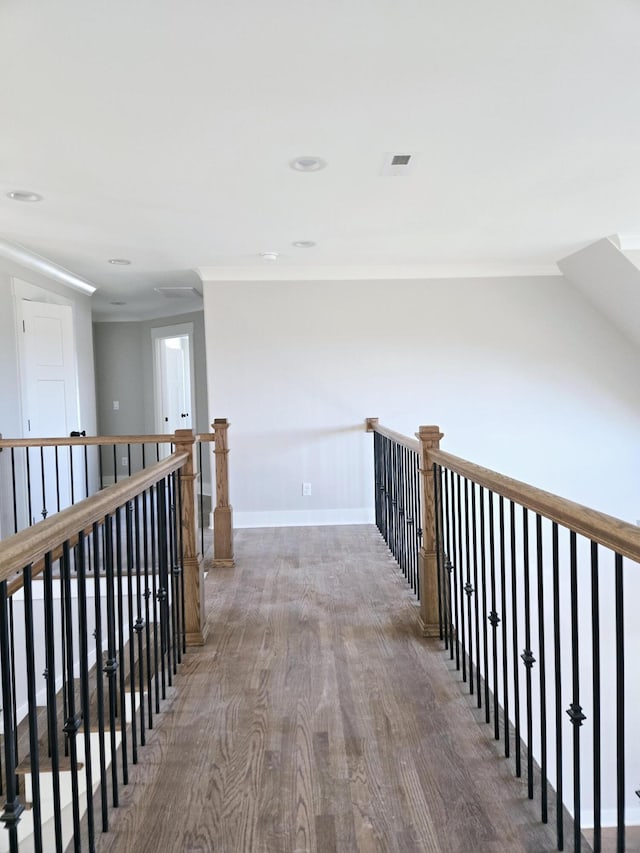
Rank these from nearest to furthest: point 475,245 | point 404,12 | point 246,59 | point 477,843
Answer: point 477,843, point 404,12, point 246,59, point 475,245

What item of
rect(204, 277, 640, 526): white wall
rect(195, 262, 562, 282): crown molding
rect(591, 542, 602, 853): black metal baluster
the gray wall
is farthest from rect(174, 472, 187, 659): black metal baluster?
the gray wall

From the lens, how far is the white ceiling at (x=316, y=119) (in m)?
1.83

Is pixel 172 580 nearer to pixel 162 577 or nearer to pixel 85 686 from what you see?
pixel 162 577

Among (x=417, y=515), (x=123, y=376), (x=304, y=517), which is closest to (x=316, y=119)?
(x=417, y=515)

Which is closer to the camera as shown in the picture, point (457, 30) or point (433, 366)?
point (457, 30)

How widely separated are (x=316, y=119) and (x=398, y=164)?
2.06ft

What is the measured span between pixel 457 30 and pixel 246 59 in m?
0.70

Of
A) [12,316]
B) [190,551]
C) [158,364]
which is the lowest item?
[190,551]

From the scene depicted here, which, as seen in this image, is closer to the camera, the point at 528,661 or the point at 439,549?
the point at 528,661

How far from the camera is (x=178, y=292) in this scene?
633cm

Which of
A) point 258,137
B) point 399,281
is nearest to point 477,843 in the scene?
point 258,137

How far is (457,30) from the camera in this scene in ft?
6.15

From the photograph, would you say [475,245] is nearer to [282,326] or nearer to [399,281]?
[399,281]

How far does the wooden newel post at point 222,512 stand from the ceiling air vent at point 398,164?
7.08 feet
